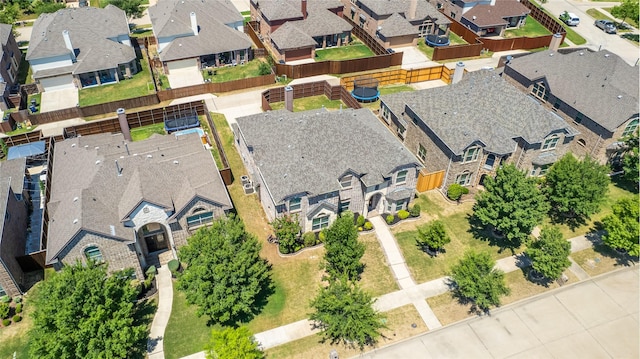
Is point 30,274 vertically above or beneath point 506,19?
beneath

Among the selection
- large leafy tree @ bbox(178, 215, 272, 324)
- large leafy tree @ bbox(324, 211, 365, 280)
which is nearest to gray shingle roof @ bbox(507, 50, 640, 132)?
large leafy tree @ bbox(324, 211, 365, 280)

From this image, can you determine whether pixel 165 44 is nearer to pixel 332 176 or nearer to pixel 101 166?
pixel 101 166

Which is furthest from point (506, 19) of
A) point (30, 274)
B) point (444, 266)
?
point (30, 274)

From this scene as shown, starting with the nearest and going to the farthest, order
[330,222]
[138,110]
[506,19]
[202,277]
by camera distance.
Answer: [202,277] → [330,222] → [138,110] → [506,19]

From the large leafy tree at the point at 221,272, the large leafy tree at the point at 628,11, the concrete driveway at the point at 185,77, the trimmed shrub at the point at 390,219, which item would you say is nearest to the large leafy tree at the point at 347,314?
the large leafy tree at the point at 221,272

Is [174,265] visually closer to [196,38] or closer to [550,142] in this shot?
[550,142]

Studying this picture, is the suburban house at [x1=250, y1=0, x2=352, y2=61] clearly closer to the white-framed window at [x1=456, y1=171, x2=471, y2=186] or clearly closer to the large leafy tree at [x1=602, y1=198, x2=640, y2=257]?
the white-framed window at [x1=456, y1=171, x2=471, y2=186]

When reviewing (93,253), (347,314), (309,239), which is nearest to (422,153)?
(309,239)
